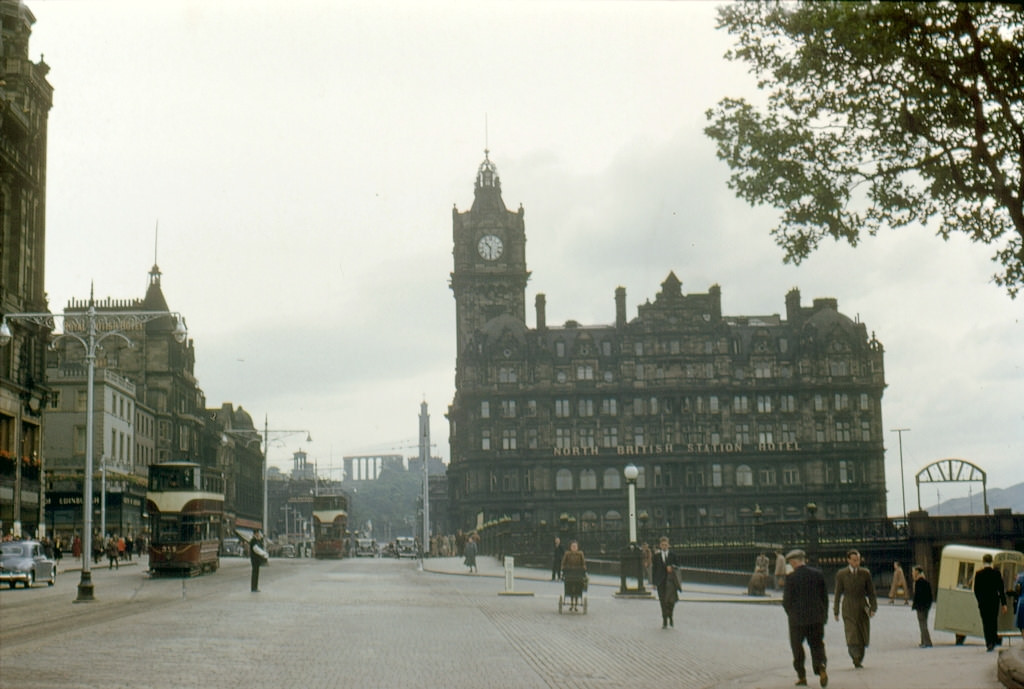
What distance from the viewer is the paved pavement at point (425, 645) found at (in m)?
16.5

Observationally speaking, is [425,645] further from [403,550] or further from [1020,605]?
[403,550]

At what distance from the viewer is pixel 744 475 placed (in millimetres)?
114125

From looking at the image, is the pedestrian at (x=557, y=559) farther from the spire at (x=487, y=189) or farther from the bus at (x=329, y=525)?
the spire at (x=487, y=189)

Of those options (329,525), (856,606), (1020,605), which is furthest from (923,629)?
(329,525)

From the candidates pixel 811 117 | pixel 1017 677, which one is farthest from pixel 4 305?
pixel 1017 677

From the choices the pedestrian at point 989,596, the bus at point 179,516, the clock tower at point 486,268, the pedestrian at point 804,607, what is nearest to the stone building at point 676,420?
the clock tower at point 486,268

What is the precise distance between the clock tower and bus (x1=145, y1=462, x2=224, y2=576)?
76199mm

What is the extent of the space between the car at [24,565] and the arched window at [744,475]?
77.7m

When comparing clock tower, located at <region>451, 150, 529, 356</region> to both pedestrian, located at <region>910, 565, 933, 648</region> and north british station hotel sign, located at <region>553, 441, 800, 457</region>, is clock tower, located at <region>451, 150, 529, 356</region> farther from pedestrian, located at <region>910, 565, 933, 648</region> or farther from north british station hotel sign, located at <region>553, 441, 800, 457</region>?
pedestrian, located at <region>910, 565, 933, 648</region>

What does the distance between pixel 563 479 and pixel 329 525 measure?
125ft

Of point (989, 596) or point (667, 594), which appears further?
point (667, 594)

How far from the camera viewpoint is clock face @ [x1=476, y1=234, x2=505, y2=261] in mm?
129250

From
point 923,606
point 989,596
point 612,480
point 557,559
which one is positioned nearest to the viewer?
point 989,596

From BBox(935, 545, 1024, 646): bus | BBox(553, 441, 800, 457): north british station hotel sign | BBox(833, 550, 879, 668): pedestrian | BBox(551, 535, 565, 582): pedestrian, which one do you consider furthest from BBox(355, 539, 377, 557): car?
BBox(833, 550, 879, 668): pedestrian
